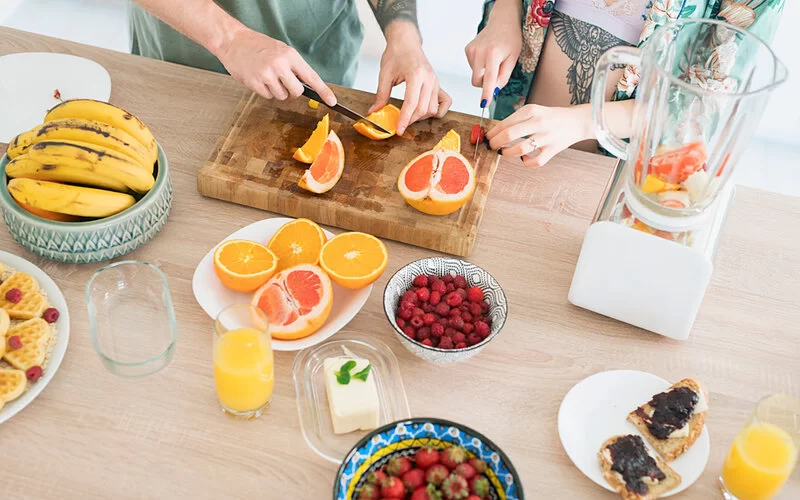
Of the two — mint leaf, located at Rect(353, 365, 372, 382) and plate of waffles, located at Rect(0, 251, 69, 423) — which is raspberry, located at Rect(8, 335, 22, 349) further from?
mint leaf, located at Rect(353, 365, 372, 382)

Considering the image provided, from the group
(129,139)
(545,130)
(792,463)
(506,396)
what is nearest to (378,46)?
(545,130)

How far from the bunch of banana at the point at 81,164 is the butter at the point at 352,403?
0.53m

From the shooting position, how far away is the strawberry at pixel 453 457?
1100 mm

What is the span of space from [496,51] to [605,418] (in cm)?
97

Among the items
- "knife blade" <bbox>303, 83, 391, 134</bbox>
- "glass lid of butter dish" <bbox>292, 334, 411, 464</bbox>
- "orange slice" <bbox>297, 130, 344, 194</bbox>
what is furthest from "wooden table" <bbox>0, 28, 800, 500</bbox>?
"knife blade" <bbox>303, 83, 391, 134</bbox>

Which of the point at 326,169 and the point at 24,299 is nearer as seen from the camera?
the point at 24,299

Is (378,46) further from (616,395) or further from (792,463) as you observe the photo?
(792,463)

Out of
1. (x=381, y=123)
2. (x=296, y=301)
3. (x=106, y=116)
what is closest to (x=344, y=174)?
(x=381, y=123)

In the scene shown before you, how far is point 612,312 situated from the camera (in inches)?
56.7

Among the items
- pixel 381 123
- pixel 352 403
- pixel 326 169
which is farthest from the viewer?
pixel 381 123

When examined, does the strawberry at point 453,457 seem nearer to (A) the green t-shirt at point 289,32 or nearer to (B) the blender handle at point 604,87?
(B) the blender handle at point 604,87

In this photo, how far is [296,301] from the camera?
134cm

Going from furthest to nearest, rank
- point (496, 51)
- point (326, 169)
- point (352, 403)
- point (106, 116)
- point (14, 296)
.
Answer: point (496, 51), point (326, 169), point (106, 116), point (14, 296), point (352, 403)

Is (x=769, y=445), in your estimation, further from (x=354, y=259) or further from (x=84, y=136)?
(x=84, y=136)
